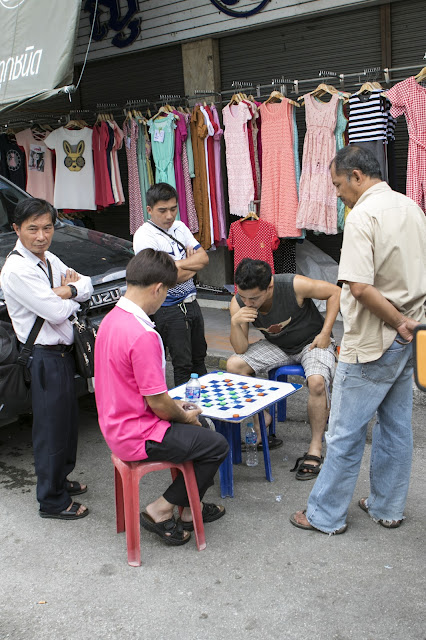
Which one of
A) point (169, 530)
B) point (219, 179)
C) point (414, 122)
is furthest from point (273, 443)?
point (219, 179)

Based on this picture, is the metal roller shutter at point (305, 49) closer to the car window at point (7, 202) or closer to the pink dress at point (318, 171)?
the pink dress at point (318, 171)

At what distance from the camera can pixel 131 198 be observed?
909 centimetres

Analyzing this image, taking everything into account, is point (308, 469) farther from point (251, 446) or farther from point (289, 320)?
point (289, 320)

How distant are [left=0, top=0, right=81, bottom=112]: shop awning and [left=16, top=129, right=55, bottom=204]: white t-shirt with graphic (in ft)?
6.12

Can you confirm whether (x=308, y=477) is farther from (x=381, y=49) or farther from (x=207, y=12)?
(x=207, y=12)

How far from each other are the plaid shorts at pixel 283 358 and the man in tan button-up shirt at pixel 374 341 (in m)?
1.03

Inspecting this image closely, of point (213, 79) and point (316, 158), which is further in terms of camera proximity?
point (213, 79)

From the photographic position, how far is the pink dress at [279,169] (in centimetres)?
755

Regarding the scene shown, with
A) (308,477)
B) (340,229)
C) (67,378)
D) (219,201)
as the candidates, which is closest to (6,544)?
(67,378)

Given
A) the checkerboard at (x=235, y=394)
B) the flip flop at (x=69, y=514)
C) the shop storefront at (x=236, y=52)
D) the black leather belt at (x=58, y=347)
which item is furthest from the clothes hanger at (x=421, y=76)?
the flip flop at (x=69, y=514)

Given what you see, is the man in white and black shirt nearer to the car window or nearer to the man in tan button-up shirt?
the car window

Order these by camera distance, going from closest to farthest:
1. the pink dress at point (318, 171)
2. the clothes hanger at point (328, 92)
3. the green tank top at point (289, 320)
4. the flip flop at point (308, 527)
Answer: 1. the flip flop at point (308, 527)
2. the green tank top at point (289, 320)
3. the clothes hanger at point (328, 92)
4. the pink dress at point (318, 171)

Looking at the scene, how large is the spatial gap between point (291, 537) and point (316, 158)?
4.49 meters

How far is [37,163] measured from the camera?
31.2ft
